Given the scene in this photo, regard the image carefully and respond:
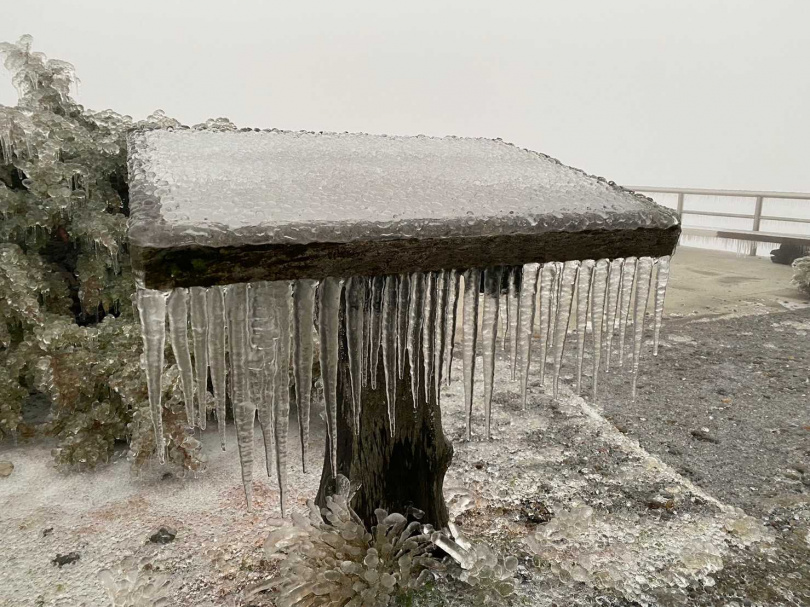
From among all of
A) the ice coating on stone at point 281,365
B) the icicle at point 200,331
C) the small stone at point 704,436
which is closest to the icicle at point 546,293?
the ice coating on stone at point 281,365

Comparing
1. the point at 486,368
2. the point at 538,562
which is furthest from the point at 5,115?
the point at 538,562

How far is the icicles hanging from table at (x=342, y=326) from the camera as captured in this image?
160 cm

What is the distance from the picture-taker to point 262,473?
12.3 ft

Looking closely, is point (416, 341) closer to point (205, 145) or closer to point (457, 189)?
point (457, 189)

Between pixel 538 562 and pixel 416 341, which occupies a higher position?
pixel 416 341

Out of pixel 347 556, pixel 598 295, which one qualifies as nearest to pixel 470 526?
pixel 347 556

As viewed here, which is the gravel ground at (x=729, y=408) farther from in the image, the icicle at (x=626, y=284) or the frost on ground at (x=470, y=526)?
the icicle at (x=626, y=284)

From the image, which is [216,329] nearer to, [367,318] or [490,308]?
[367,318]

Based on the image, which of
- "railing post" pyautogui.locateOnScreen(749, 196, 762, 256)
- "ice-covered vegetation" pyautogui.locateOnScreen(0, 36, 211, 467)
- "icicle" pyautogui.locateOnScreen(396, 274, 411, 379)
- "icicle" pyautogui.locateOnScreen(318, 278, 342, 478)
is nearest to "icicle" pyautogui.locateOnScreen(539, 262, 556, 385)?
"icicle" pyautogui.locateOnScreen(396, 274, 411, 379)

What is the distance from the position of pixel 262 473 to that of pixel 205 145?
244 cm

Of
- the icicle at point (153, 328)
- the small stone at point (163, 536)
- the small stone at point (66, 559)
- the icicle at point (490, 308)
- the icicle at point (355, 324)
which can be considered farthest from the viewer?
the small stone at point (163, 536)

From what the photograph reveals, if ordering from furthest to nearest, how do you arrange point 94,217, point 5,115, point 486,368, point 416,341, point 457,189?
1. point 94,217
2. point 5,115
3. point 486,368
4. point 416,341
5. point 457,189

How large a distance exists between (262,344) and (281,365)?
0.47 feet

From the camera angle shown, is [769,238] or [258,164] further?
[769,238]
